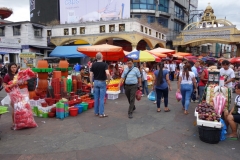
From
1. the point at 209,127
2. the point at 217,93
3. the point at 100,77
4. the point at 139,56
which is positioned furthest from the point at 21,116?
the point at 139,56

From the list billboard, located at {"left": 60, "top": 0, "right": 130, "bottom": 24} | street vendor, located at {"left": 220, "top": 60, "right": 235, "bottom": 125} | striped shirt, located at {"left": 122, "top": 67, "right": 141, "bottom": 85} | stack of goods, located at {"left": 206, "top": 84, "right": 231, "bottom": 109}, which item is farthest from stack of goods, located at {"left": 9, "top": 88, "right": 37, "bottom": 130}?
billboard, located at {"left": 60, "top": 0, "right": 130, "bottom": 24}

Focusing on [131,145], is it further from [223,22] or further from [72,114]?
[223,22]

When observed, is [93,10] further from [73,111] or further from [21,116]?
[21,116]

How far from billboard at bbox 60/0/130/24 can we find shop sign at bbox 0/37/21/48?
1044cm

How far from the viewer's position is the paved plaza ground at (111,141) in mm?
3766

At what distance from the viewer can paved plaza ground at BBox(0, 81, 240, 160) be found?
3.77 m

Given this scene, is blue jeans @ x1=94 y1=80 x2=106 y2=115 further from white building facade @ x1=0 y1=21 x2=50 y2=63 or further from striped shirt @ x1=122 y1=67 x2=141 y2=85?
white building facade @ x1=0 y1=21 x2=50 y2=63

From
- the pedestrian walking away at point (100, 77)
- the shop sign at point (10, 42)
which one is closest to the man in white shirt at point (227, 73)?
the pedestrian walking away at point (100, 77)

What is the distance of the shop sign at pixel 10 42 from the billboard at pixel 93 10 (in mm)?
10437

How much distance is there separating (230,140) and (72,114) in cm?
449

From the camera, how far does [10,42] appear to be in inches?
808

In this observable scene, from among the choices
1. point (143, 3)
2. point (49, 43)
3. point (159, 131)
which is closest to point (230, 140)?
point (159, 131)

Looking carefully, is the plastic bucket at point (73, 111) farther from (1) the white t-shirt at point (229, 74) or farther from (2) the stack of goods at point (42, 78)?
(1) the white t-shirt at point (229, 74)

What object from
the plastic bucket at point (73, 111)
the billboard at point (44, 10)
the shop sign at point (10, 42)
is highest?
the billboard at point (44, 10)
